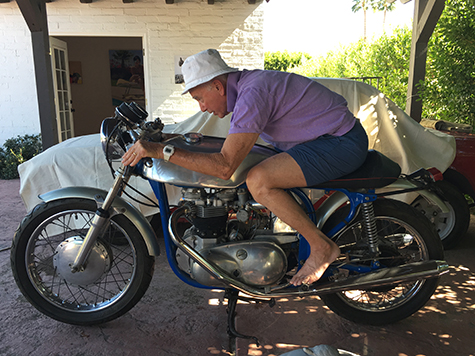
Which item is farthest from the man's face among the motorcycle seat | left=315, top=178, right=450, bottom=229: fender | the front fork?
left=315, top=178, right=450, bottom=229: fender

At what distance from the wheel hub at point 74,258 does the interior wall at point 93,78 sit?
33.6ft

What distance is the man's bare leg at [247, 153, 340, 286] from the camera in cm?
213

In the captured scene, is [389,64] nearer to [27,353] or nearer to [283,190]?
[283,190]

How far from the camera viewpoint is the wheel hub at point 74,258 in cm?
246

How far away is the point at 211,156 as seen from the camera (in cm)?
206

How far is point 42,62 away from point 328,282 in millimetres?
5086

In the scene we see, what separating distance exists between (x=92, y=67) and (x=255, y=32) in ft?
20.2

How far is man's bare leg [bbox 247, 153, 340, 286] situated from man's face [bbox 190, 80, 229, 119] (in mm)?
431

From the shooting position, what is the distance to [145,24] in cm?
819

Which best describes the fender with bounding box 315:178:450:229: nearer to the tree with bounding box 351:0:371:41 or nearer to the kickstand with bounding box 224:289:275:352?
the kickstand with bounding box 224:289:275:352

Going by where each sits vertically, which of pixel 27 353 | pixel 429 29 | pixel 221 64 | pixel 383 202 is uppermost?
pixel 429 29

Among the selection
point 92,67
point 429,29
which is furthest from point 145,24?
point 429,29

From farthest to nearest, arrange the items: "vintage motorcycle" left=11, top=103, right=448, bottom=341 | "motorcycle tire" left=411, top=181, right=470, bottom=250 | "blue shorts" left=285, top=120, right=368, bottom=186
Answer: "motorcycle tire" left=411, top=181, right=470, bottom=250, "vintage motorcycle" left=11, top=103, right=448, bottom=341, "blue shorts" left=285, top=120, right=368, bottom=186

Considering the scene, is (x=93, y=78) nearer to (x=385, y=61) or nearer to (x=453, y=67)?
(x=385, y=61)
